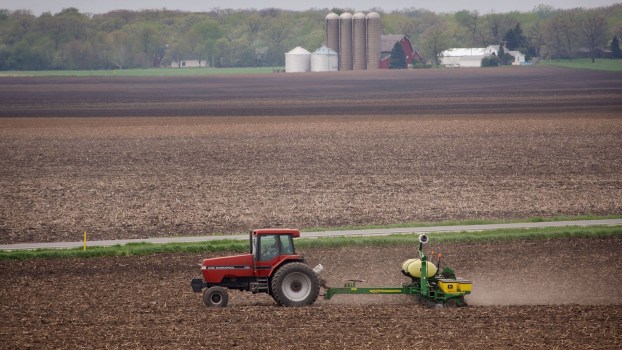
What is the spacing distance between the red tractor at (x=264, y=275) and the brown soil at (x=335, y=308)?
19.3 inches

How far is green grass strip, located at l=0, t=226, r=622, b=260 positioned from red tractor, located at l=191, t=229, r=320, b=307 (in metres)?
9.55

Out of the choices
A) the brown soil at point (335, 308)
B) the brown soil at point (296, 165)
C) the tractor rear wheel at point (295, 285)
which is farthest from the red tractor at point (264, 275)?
the brown soil at point (296, 165)

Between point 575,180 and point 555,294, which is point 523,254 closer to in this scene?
A: point 555,294

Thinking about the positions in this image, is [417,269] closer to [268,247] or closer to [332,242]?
[268,247]

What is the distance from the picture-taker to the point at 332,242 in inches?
1443

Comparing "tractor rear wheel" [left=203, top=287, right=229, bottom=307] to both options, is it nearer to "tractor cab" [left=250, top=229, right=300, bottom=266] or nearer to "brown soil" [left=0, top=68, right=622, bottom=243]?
"tractor cab" [left=250, top=229, right=300, bottom=266]

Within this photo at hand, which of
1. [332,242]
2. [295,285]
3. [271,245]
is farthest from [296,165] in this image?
[295,285]

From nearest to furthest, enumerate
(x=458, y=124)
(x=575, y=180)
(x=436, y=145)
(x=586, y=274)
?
(x=586, y=274), (x=575, y=180), (x=436, y=145), (x=458, y=124)

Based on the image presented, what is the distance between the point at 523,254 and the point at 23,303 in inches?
634

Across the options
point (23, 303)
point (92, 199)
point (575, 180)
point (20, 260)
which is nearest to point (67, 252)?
point (20, 260)

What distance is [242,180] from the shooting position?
52.8 meters

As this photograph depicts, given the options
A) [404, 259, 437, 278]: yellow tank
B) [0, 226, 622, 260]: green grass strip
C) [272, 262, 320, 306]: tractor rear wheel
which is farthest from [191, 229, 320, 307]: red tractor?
[0, 226, 622, 260]: green grass strip

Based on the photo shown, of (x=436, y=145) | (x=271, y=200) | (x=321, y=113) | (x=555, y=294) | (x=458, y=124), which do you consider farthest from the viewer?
(x=321, y=113)

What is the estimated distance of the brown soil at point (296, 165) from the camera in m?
44.4
